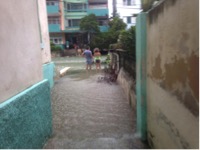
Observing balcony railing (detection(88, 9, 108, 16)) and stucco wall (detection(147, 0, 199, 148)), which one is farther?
balcony railing (detection(88, 9, 108, 16))

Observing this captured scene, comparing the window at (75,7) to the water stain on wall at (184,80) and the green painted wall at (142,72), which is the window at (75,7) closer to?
the green painted wall at (142,72)

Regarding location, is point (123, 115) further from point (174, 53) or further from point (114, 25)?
point (114, 25)

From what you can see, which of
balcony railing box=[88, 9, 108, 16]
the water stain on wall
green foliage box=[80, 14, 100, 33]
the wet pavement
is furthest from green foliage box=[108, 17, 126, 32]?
the water stain on wall

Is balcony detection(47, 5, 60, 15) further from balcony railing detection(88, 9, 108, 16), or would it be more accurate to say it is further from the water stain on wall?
the water stain on wall

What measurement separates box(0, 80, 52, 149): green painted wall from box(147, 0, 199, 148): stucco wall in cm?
176

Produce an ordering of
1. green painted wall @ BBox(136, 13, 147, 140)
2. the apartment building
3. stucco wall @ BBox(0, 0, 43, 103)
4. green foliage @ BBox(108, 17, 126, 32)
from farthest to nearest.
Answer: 1. the apartment building
2. green foliage @ BBox(108, 17, 126, 32)
3. green painted wall @ BBox(136, 13, 147, 140)
4. stucco wall @ BBox(0, 0, 43, 103)

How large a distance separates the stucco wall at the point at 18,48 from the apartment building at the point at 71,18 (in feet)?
95.6

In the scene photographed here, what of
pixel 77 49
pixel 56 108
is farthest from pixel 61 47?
pixel 56 108

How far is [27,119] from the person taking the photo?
318 cm

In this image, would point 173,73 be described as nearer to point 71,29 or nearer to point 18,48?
point 18,48

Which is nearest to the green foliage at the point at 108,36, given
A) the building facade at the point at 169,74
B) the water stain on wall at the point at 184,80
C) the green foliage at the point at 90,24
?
the green foliage at the point at 90,24

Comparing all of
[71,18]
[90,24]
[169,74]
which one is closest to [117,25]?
[90,24]

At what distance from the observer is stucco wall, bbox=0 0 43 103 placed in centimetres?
273

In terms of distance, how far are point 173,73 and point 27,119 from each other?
2.03 meters
